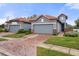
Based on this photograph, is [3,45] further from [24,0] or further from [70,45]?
[70,45]

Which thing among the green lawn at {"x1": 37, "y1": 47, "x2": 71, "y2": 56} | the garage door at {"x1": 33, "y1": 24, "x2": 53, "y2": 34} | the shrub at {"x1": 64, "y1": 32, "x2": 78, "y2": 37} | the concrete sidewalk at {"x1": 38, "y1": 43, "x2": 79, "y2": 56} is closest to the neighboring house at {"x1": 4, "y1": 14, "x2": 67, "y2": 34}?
the garage door at {"x1": 33, "y1": 24, "x2": 53, "y2": 34}

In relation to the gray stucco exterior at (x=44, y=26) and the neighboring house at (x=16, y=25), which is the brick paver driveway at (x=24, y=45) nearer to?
the gray stucco exterior at (x=44, y=26)

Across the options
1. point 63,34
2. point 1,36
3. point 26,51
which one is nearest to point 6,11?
point 1,36

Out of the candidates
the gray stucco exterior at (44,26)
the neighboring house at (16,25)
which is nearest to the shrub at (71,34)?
the gray stucco exterior at (44,26)

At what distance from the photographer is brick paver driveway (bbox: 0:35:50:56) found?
463 centimetres

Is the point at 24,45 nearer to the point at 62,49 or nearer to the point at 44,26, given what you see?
the point at 44,26

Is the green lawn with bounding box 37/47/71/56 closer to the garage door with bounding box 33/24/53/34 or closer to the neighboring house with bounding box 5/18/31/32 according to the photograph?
the garage door with bounding box 33/24/53/34

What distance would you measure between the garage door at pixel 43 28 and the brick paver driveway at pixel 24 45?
5.8 inches

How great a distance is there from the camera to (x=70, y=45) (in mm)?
4652

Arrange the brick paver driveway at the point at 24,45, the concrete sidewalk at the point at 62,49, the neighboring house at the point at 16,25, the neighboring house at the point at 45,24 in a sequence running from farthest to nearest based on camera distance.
A: the neighboring house at the point at 16,25 < the neighboring house at the point at 45,24 < the brick paver driveway at the point at 24,45 < the concrete sidewalk at the point at 62,49

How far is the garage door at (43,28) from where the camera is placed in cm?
492

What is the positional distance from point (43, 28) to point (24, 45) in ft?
2.23

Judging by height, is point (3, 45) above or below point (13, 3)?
below

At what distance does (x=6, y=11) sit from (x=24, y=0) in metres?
0.51
